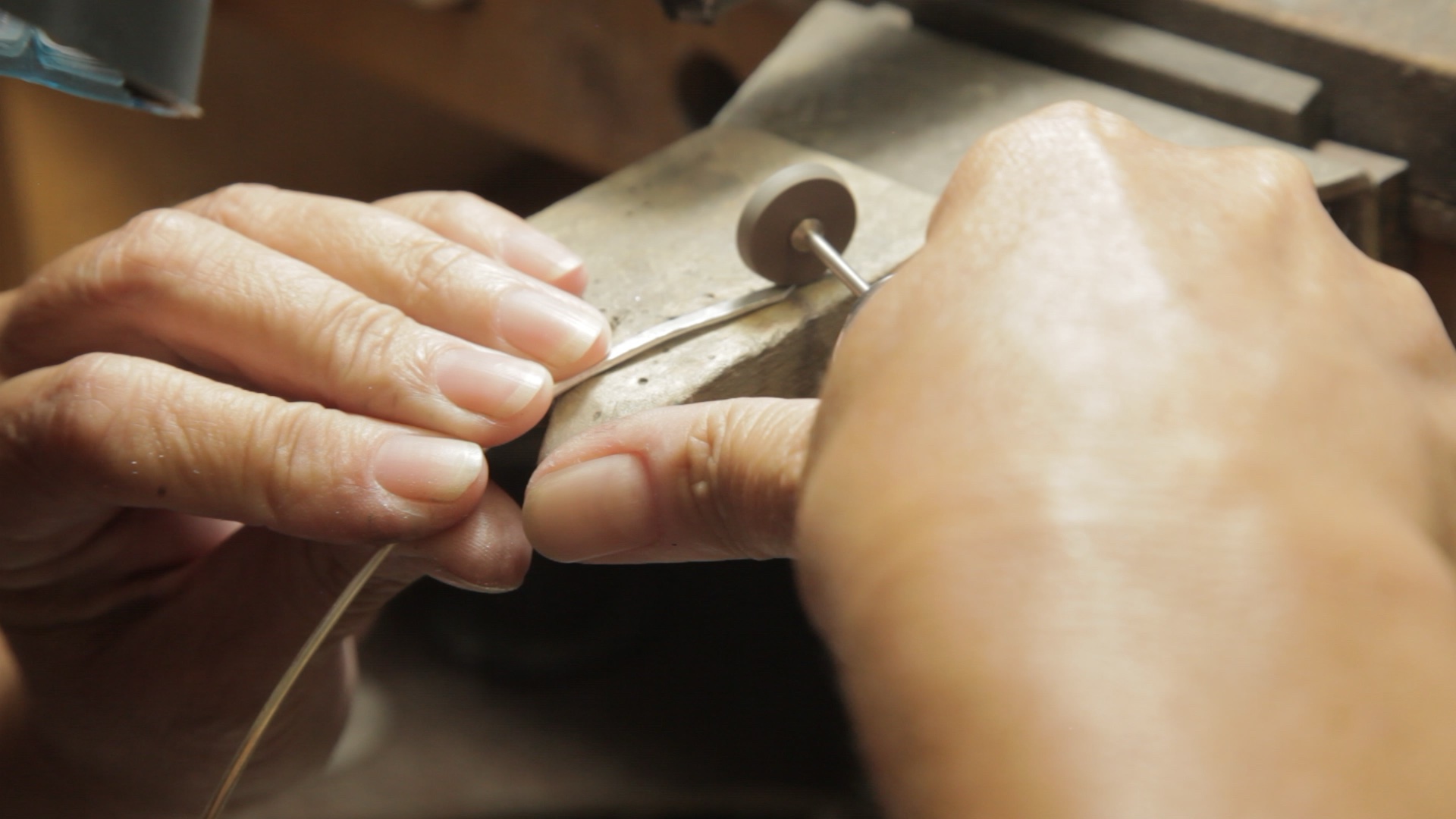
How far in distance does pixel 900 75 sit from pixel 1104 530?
26.8 inches

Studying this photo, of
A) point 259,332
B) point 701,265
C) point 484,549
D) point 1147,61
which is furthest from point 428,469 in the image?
point 1147,61

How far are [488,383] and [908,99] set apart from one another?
0.49 meters

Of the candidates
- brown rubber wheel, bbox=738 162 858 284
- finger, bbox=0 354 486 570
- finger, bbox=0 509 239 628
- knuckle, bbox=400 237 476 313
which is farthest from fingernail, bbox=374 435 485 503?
finger, bbox=0 509 239 628

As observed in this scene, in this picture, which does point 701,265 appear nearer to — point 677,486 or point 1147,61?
point 677,486

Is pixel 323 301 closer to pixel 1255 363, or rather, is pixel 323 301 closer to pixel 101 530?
pixel 101 530

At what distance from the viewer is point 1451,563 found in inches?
15.4

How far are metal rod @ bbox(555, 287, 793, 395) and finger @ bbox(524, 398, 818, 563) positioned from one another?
0.09 metres

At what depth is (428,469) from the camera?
54 cm

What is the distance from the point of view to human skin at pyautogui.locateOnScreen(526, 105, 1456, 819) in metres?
0.30

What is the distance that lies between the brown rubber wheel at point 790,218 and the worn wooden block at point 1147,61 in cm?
35

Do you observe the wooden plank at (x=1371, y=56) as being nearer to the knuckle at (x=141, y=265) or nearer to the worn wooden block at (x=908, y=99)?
the worn wooden block at (x=908, y=99)

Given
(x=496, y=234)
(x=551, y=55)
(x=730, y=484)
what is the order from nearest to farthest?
(x=730, y=484), (x=496, y=234), (x=551, y=55)

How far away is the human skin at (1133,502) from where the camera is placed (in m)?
0.30

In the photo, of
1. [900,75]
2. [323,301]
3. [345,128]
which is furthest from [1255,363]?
[345,128]
